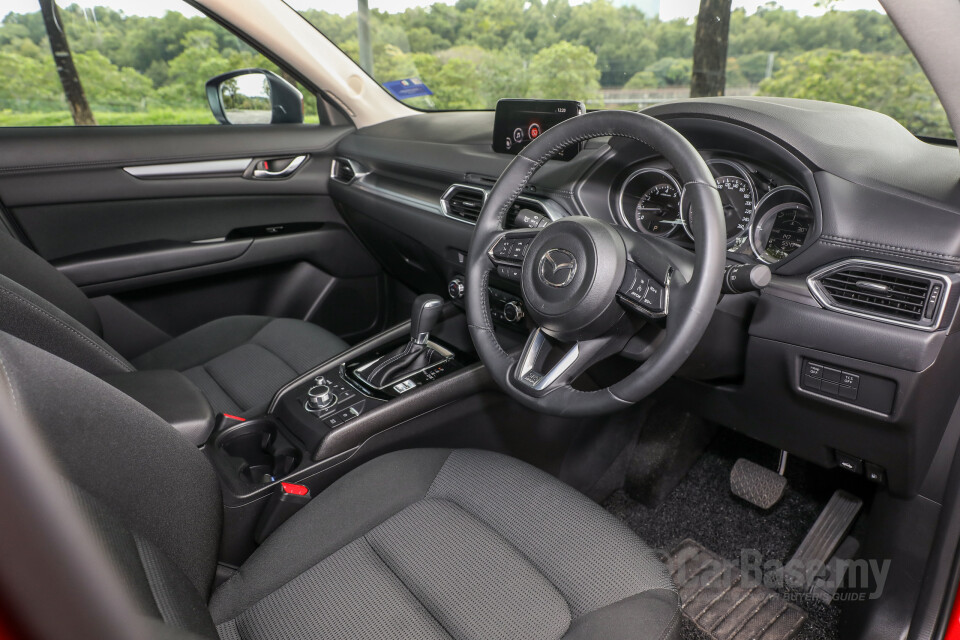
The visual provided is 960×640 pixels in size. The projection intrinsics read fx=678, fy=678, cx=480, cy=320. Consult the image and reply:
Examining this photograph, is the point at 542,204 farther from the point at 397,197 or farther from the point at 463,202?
the point at 397,197

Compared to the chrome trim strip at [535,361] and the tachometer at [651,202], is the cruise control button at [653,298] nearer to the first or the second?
the chrome trim strip at [535,361]

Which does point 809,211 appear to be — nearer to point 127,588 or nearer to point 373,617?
point 373,617

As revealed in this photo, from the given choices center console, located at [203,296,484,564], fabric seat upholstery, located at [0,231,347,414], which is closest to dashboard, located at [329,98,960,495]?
center console, located at [203,296,484,564]

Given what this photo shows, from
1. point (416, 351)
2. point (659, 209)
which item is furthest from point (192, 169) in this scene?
point (659, 209)

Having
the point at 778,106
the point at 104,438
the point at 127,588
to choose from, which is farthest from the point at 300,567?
the point at 778,106

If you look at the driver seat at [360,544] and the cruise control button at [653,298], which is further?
the cruise control button at [653,298]

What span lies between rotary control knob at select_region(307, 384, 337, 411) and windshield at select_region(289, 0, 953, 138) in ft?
2.80

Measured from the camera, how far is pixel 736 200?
4.04 feet

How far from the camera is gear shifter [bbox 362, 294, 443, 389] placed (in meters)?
1.56

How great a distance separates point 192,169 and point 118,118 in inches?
10.4

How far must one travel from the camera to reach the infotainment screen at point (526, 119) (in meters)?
1.50

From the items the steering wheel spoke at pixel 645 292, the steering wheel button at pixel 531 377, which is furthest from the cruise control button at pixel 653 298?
the steering wheel button at pixel 531 377

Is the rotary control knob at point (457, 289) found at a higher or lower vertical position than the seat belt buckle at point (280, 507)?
higher

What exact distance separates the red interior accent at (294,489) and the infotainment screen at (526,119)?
2.88ft
